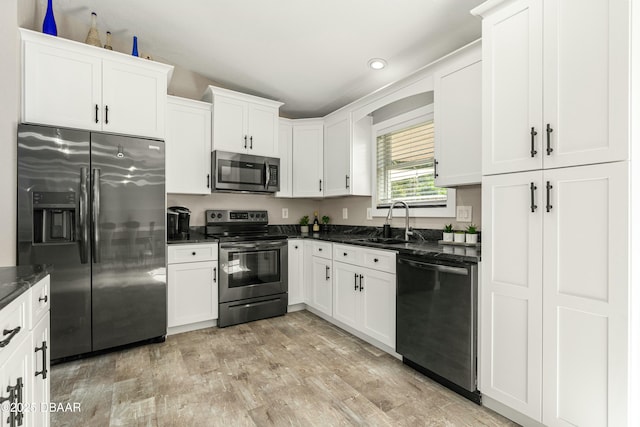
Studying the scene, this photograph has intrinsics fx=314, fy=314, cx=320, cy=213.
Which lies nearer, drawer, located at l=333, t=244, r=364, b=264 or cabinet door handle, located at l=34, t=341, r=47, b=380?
cabinet door handle, located at l=34, t=341, r=47, b=380

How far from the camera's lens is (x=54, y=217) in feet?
7.54

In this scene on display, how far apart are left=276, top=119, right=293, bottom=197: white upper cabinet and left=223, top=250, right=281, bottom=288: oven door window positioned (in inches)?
33.9

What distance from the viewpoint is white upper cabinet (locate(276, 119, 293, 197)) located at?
3.88m

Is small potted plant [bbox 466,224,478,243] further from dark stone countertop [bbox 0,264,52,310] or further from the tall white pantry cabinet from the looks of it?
dark stone countertop [bbox 0,264,52,310]

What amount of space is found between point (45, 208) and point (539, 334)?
10.6 ft

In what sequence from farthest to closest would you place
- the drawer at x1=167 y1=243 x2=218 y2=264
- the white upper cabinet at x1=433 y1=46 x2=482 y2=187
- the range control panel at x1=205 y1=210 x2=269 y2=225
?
the range control panel at x1=205 y1=210 x2=269 y2=225 < the drawer at x1=167 y1=243 x2=218 y2=264 < the white upper cabinet at x1=433 y1=46 x2=482 y2=187

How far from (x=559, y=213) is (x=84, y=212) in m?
3.06

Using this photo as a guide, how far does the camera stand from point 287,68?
3.35 m

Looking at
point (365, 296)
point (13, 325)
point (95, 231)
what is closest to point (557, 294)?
point (365, 296)

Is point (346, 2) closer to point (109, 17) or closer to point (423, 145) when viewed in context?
point (423, 145)

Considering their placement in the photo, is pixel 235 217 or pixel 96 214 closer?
pixel 96 214

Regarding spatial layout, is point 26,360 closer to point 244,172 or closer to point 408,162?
point 244,172

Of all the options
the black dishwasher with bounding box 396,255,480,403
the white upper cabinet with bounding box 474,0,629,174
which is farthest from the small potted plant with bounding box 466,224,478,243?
the white upper cabinet with bounding box 474,0,629,174

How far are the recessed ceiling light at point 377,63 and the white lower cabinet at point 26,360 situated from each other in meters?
2.93
